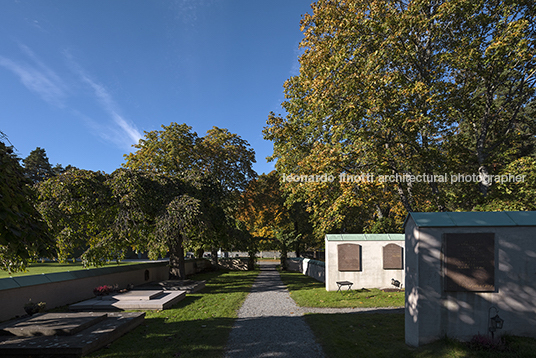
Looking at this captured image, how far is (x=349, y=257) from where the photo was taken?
13930 mm

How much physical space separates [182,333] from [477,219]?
299 inches

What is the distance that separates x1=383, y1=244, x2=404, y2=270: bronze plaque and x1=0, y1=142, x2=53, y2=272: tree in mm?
13409

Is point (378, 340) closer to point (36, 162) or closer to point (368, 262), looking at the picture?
point (368, 262)

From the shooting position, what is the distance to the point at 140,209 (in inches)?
500

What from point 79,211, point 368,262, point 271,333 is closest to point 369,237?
point 368,262

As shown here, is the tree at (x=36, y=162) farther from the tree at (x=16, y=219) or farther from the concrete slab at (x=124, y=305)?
the tree at (x=16, y=219)

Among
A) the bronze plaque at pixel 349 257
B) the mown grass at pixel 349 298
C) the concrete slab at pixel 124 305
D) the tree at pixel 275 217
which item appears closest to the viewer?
the concrete slab at pixel 124 305

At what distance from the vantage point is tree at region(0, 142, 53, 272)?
4.04 metres

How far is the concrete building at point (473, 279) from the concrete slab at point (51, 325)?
307 inches

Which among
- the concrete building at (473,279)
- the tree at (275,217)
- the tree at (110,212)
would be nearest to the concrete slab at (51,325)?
the tree at (110,212)

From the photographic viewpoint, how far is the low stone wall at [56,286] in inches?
346

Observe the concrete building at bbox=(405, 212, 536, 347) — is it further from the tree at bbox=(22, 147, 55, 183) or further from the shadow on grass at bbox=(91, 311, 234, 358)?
the tree at bbox=(22, 147, 55, 183)

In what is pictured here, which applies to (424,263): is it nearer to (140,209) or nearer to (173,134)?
(140,209)

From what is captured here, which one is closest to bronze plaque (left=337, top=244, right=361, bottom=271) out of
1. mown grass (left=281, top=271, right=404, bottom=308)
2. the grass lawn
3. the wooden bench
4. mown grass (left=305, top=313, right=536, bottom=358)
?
the wooden bench
